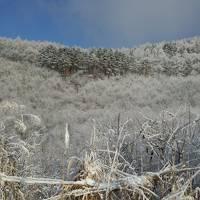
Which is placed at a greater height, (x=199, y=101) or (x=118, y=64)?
(x=118, y=64)

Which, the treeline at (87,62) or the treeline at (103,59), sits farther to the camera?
the treeline at (103,59)

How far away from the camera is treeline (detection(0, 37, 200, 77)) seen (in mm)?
48281

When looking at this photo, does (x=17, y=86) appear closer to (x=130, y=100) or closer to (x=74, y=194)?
(x=130, y=100)

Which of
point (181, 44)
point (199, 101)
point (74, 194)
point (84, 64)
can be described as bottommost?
point (74, 194)

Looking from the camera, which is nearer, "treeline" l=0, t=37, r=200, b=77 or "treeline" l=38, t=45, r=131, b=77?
"treeline" l=38, t=45, r=131, b=77

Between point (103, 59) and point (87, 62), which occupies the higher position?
point (103, 59)

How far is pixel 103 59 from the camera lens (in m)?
48.3

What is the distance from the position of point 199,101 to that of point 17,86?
1613cm

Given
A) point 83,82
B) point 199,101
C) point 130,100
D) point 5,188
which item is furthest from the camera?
point 83,82

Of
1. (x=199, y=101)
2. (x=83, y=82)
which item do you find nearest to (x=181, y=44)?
(x=83, y=82)

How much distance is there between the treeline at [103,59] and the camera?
158 ft

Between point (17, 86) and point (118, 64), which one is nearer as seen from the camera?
point (17, 86)

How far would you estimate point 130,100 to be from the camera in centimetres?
3831

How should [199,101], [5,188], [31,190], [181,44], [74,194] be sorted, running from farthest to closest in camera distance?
[181,44], [199,101], [31,190], [5,188], [74,194]
